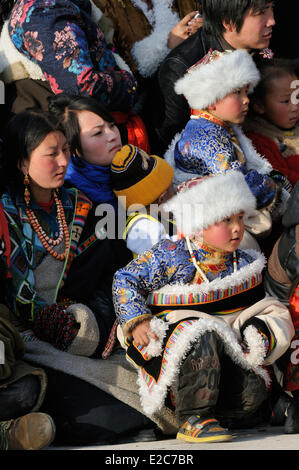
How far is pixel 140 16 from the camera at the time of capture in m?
4.26

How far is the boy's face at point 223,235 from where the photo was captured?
288 cm

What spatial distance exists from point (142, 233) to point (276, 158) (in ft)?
3.96

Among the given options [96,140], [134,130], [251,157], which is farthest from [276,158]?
[96,140]

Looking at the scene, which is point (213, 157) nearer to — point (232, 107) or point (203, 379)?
point (232, 107)

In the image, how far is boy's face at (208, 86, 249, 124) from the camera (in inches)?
148

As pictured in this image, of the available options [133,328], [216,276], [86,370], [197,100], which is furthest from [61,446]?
[197,100]

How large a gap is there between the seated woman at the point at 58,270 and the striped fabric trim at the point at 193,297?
361 millimetres

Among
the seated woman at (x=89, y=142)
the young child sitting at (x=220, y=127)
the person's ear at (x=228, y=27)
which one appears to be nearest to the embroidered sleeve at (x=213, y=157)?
the young child sitting at (x=220, y=127)

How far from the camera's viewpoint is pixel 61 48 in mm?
3576

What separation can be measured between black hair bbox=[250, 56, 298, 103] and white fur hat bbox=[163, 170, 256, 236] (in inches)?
50.6

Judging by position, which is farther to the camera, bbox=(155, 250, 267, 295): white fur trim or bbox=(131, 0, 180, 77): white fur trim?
bbox=(131, 0, 180, 77): white fur trim

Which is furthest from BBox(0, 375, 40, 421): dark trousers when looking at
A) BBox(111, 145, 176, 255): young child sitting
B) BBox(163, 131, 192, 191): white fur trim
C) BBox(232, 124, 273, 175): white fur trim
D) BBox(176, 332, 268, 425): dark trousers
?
BBox(232, 124, 273, 175): white fur trim

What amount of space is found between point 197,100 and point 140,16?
33.8 inches

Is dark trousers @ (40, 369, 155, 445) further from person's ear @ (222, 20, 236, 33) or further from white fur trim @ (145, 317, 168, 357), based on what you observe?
person's ear @ (222, 20, 236, 33)
